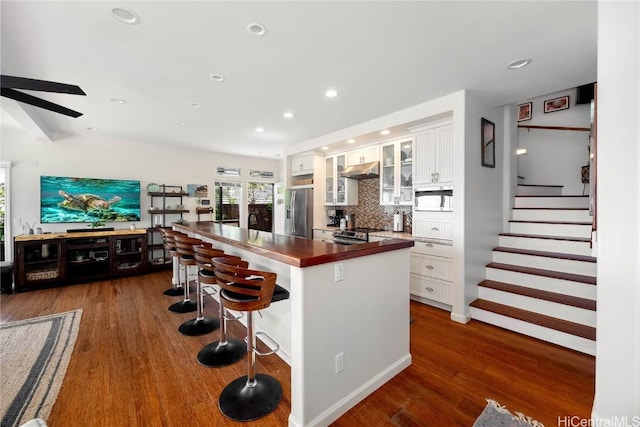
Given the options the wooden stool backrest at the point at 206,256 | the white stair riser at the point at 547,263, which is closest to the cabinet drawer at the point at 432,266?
the white stair riser at the point at 547,263

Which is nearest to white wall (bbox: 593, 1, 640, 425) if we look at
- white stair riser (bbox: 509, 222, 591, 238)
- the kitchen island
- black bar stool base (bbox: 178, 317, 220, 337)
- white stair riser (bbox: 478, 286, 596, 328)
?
the kitchen island

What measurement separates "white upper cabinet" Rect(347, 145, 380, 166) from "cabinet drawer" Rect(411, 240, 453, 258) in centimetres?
169

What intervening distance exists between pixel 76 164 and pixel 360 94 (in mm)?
5379

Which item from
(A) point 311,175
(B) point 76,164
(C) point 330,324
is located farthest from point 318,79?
(B) point 76,164

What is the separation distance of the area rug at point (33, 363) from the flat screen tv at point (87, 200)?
2399mm

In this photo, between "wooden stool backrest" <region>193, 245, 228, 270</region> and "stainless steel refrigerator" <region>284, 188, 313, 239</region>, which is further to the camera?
"stainless steel refrigerator" <region>284, 188, 313, 239</region>

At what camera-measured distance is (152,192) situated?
546 centimetres

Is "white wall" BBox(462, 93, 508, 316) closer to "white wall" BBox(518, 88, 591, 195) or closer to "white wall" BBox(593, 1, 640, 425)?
"white wall" BBox(593, 1, 640, 425)

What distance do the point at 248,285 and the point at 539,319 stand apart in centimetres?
299

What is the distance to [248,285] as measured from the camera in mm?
1708

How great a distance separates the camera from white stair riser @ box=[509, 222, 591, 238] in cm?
326

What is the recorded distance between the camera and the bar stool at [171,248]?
3156 mm

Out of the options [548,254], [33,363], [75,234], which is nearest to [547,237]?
[548,254]

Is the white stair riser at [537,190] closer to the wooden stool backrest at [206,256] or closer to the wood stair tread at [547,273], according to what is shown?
the wood stair tread at [547,273]
